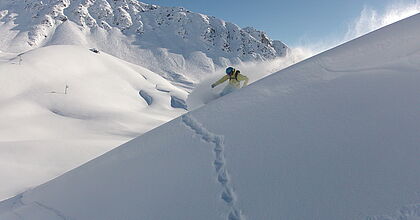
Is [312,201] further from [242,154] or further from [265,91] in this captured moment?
[265,91]

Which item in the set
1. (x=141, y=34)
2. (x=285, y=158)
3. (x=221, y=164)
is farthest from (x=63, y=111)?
(x=141, y=34)

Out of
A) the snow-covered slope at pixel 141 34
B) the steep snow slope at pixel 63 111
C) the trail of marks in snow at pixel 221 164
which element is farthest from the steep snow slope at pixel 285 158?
the snow-covered slope at pixel 141 34

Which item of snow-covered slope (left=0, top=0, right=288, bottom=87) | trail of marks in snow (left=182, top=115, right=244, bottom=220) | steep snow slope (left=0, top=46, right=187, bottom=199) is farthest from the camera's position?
snow-covered slope (left=0, top=0, right=288, bottom=87)

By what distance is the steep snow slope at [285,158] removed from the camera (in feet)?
7.45

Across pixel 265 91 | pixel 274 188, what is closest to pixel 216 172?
pixel 274 188

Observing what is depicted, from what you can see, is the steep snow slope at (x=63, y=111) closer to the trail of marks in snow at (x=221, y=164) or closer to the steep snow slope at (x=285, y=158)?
→ the steep snow slope at (x=285, y=158)

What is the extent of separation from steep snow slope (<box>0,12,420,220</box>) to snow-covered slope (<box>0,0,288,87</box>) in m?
78.8

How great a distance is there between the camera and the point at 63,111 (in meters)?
13.1

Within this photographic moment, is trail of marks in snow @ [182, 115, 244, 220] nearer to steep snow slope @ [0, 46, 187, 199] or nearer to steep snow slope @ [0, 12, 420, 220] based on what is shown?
steep snow slope @ [0, 12, 420, 220]

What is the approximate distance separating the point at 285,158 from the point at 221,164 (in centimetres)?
64

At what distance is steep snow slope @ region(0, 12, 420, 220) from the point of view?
2.27 metres

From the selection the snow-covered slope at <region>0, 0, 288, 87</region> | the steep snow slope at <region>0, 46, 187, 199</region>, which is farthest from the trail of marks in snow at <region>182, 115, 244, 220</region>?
the snow-covered slope at <region>0, 0, 288, 87</region>

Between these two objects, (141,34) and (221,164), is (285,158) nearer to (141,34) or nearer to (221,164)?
(221,164)

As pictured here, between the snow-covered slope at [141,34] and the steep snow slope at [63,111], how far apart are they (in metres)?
61.2
